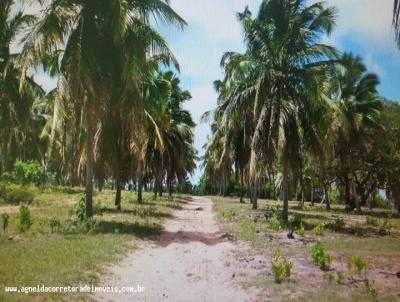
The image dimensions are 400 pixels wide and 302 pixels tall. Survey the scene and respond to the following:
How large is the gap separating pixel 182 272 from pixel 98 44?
8685 millimetres

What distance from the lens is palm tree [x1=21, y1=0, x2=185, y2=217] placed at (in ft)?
47.3

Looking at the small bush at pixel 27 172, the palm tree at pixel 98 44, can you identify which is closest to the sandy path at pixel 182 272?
the palm tree at pixel 98 44

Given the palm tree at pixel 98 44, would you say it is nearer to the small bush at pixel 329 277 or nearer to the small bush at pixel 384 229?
the small bush at pixel 329 277

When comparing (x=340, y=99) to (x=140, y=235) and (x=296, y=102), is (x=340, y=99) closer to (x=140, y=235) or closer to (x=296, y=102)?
(x=296, y=102)

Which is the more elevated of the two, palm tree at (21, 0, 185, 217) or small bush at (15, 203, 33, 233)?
palm tree at (21, 0, 185, 217)

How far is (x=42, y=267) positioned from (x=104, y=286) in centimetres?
141

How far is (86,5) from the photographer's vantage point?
49.9 feet

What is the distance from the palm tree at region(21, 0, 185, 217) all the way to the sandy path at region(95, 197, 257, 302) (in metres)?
4.99

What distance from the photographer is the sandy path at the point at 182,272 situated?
8008mm

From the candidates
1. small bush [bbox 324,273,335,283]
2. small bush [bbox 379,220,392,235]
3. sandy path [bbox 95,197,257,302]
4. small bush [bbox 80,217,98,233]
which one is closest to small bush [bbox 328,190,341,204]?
small bush [bbox 379,220,392,235]

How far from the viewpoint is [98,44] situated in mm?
15125

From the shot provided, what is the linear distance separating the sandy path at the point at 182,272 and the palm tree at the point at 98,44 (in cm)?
499

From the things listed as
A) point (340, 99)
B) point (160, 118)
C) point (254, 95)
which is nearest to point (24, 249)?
point (254, 95)

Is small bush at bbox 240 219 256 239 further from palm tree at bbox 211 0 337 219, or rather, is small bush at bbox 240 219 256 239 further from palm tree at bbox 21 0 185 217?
palm tree at bbox 21 0 185 217
